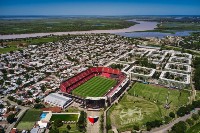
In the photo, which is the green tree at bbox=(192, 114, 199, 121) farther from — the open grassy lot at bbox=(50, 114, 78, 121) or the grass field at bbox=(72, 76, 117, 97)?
the open grassy lot at bbox=(50, 114, 78, 121)

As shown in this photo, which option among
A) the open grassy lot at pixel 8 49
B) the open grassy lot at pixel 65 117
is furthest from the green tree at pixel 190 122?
the open grassy lot at pixel 8 49

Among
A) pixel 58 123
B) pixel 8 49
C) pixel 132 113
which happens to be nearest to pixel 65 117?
pixel 58 123

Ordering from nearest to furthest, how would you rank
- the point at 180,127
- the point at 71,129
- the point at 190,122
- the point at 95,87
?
1. the point at 180,127
2. the point at 71,129
3. the point at 190,122
4. the point at 95,87

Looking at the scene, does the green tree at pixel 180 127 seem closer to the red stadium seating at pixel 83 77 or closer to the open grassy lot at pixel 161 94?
the open grassy lot at pixel 161 94

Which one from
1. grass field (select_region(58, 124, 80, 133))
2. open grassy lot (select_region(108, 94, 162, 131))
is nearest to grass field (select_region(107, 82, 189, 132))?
open grassy lot (select_region(108, 94, 162, 131))

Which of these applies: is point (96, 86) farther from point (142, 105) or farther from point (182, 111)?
point (182, 111)
